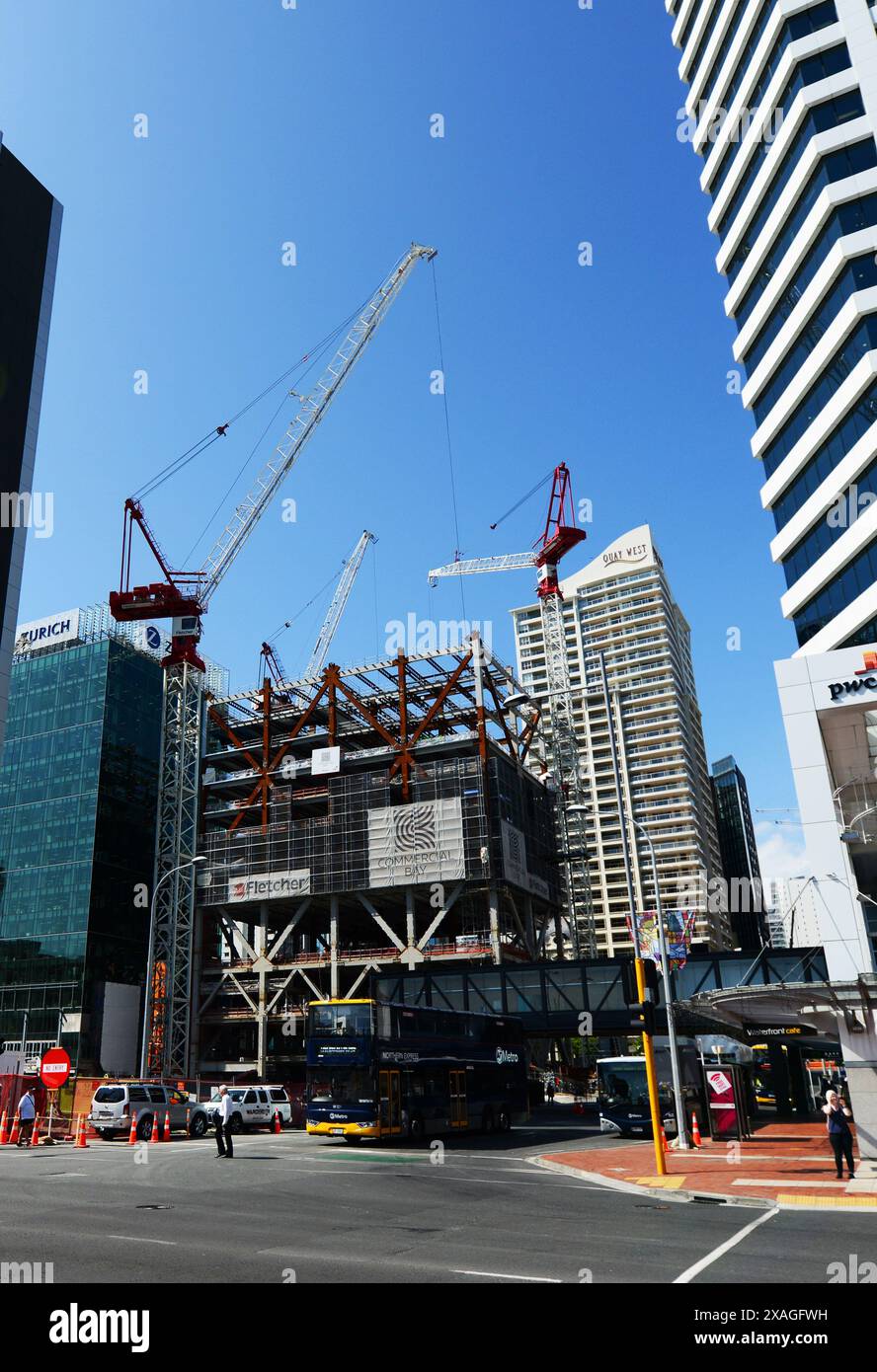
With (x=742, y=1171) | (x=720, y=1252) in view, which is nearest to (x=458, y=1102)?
(x=742, y=1171)

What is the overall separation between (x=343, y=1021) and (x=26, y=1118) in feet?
34.5

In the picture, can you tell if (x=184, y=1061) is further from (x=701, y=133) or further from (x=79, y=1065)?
(x=701, y=133)

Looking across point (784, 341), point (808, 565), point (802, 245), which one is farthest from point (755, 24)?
point (808, 565)

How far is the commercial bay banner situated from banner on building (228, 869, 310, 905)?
7630 mm

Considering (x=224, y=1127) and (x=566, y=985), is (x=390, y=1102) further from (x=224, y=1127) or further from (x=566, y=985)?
(x=566, y=985)

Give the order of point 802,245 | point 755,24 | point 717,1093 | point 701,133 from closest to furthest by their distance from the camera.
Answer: point 717,1093 → point 802,245 → point 755,24 → point 701,133

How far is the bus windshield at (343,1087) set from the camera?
3206 centimetres

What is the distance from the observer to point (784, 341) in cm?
5216

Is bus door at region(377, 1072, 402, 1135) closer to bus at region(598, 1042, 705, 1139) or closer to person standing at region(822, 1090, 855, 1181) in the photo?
bus at region(598, 1042, 705, 1139)

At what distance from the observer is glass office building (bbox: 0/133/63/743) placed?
39.5m

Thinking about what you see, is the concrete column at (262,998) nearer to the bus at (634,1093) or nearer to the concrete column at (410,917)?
the concrete column at (410,917)

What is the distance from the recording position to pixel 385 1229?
48.3 feet

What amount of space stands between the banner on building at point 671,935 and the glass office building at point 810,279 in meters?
22.8

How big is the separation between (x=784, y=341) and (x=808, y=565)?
1195cm
